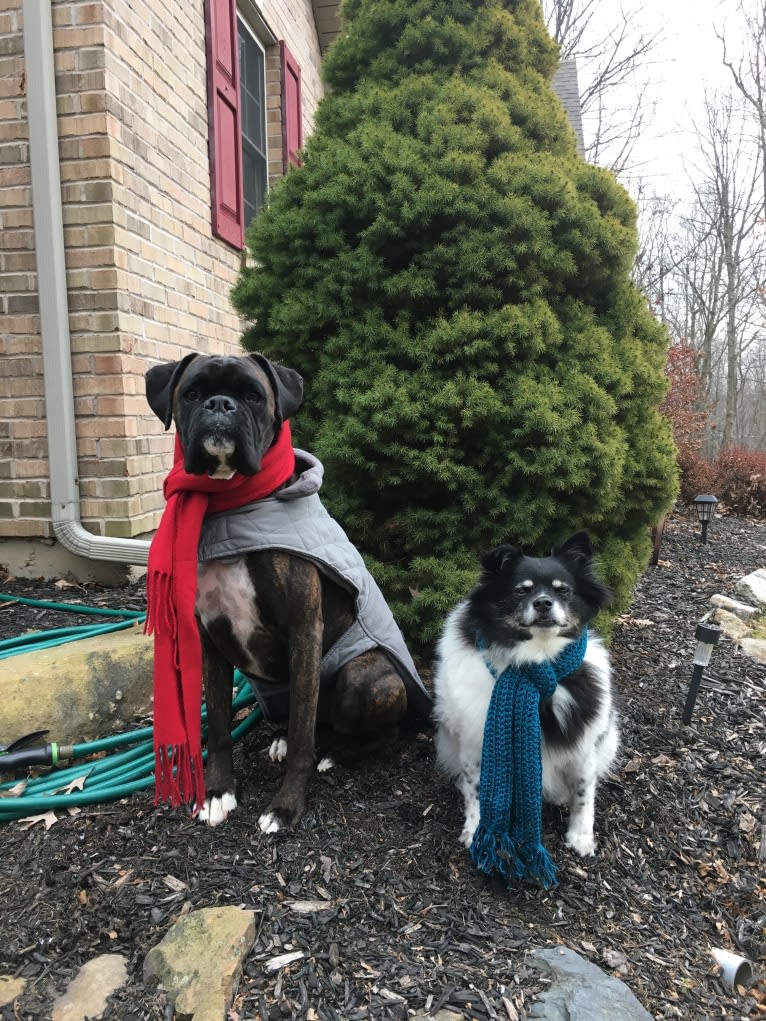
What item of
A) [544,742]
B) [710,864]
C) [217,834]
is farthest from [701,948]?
[217,834]

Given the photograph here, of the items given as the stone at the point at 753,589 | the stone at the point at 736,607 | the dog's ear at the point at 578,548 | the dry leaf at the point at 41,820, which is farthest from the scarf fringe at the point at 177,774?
the stone at the point at 753,589

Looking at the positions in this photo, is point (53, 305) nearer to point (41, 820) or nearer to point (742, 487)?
point (41, 820)

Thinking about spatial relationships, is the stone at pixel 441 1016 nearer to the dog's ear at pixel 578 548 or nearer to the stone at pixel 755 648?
the dog's ear at pixel 578 548

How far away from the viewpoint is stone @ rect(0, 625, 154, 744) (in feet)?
9.53

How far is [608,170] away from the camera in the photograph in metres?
3.68

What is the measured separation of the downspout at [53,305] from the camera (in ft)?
14.0

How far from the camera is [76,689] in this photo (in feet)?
9.96

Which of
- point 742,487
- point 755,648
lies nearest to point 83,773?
point 755,648

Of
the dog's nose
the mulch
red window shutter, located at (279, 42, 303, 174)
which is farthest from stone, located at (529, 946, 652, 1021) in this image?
red window shutter, located at (279, 42, 303, 174)

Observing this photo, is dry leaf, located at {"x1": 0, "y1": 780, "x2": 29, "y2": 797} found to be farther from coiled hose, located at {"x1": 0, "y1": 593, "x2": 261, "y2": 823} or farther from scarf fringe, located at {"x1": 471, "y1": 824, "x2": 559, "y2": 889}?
scarf fringe, located at {"x1": 471, "y1": 824, "x2": 559, "y2": 889}

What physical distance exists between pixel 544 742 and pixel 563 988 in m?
0.73

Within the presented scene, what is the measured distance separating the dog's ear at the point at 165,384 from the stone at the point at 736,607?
4.30 m

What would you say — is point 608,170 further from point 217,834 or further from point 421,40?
point 217,834

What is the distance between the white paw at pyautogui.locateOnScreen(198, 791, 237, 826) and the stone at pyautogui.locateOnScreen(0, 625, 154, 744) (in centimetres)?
80
